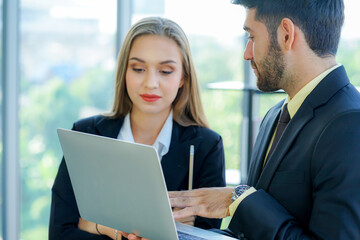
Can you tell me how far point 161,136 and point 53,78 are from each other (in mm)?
1910

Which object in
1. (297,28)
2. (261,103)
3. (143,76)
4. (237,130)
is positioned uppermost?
(297,28)

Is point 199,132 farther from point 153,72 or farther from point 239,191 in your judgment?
point 239,191

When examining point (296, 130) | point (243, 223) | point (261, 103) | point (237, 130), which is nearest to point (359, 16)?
point (261, 103)

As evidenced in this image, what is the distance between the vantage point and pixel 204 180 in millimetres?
1862

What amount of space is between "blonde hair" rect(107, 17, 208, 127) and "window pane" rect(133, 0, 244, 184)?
3.42 ft

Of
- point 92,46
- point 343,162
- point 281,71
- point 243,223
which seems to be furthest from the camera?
point 92,46

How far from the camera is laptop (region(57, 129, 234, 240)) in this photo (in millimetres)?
1222

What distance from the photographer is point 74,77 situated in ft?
11.6

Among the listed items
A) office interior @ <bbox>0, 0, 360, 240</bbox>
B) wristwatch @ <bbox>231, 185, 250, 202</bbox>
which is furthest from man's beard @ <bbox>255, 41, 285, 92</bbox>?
office interior @ <bbox>0, 0, 360, 240</bbox>

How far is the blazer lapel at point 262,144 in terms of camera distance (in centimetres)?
154

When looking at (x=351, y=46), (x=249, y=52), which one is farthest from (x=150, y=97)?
(x=351, y=46)

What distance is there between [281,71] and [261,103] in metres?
1.70

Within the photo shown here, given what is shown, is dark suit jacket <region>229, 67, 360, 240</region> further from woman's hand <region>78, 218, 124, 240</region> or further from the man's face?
woman's hand <region>78, 218, 124, 240</region>

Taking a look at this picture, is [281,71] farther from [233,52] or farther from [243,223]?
[233,52]
